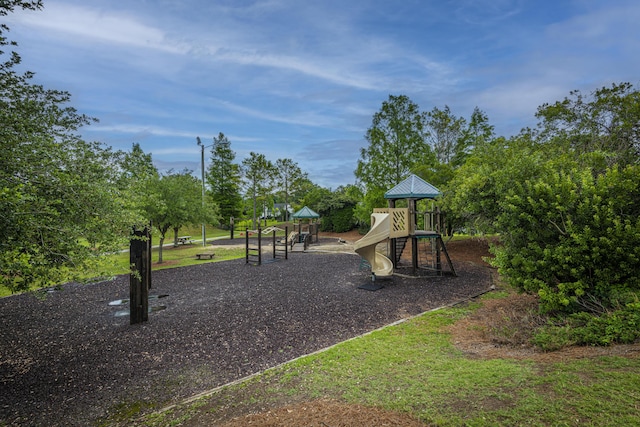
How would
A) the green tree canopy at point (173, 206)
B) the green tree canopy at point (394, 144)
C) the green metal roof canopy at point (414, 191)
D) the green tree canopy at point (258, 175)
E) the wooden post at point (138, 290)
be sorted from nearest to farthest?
the wooden post at point (138, 290), the green metal roof canopy at point (414, 191), the green tree canopy at point (173, 206), the green tree canopy at point (394, 144), the green tree canopy at point (258, 175)

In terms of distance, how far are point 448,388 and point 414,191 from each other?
8.55 m

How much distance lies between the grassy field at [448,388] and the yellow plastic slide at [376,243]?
5.47m

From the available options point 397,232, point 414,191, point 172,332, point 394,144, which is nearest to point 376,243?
point 397,232

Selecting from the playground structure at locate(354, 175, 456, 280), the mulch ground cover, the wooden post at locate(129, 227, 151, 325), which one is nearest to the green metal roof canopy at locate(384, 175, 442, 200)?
the playground structure at locate(354, 175, 456, 280)

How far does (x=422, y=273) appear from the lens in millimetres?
11969

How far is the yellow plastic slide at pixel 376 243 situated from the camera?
34.3 ft

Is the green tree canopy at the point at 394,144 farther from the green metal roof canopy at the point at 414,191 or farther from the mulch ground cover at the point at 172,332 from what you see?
the mulch ground cover at the point at 172,332

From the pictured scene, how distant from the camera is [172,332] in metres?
6.34

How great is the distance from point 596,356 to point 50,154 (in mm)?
7627

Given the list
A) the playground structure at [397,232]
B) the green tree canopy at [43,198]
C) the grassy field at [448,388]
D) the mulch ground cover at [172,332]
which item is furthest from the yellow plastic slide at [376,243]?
the green tree canopy at [43,198]

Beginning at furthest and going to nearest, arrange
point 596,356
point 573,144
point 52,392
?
point 573,144, point 52,392, point 596,356

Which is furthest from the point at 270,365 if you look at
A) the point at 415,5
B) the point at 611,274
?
the point at 415,5

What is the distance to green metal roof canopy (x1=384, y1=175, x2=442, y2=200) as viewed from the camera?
442 inches

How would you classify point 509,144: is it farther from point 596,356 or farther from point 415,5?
point 596,356
